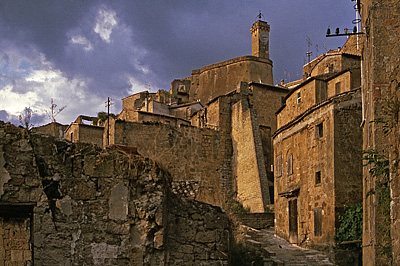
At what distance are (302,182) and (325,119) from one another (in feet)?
10.0

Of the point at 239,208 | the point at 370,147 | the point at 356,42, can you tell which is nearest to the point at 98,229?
the point at 370,147

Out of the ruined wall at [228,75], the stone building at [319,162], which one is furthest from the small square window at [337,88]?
the ruined wall at [228,75]

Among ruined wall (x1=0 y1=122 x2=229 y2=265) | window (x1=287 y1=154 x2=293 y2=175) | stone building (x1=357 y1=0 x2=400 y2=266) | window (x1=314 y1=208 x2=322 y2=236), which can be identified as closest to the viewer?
ruined wall (x1=0 y1=122 x2=229 y2=265)

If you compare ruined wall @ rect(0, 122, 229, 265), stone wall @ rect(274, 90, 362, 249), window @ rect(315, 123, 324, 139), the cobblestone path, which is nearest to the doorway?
stone wall @ rect(274, 90, 362, 249)

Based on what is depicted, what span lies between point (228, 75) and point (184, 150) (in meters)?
19.5

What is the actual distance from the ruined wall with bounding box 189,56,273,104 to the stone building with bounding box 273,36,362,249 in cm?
2353

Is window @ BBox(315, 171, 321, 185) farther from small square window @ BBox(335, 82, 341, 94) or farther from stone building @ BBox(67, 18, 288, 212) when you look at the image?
stone building @ BBox(67, 18, 288, 212)

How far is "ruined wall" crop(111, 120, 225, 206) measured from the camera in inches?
1157

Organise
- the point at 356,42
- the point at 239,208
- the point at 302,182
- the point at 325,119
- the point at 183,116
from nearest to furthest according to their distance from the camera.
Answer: the point at 325,119, the point at 302,182, the point at 239,208, the point at 356,42, the point at 183,116

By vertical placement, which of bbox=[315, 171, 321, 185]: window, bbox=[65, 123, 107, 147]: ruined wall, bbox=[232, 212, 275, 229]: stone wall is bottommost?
bbox=[232, 212, 275, 229]: stone wall

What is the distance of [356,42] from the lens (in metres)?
34.6

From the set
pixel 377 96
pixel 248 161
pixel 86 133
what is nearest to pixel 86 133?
pixel 86 133

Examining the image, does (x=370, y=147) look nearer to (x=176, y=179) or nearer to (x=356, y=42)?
(x=176, y=179)

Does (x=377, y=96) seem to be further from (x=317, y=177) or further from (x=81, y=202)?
(x=81, y=202)
